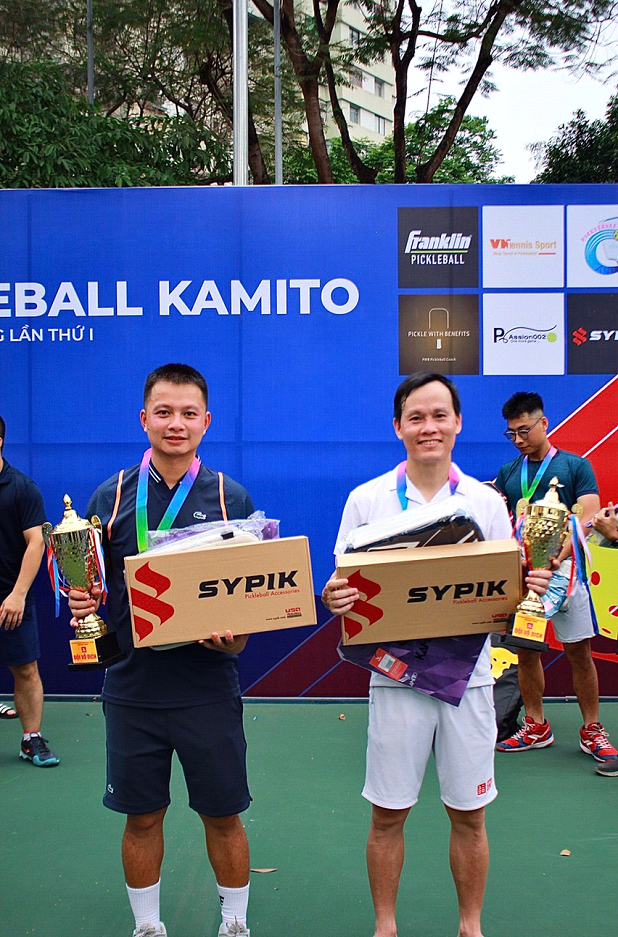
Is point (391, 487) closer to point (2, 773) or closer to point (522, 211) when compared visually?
point (2, 773)

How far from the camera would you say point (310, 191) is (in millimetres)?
4730

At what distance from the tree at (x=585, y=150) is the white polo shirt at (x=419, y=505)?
897 cm

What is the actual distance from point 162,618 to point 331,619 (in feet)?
9.15

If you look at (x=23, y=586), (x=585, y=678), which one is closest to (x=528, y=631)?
(x=585, y=678)

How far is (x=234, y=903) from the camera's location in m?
2.31

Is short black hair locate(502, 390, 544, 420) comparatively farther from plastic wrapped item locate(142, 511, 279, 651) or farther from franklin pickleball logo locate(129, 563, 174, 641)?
franklin pickleball logo locate(129, 563, 174, 641)

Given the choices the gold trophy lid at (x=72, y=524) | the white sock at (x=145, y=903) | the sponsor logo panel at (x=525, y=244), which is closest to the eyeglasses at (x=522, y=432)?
the sponsor logo panel at (x=525, y=244)

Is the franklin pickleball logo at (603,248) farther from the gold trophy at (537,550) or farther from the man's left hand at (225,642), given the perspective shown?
the man's left hand at (225,642)

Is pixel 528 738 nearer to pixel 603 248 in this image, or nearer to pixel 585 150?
pixel 603 248

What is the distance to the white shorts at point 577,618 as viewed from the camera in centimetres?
400

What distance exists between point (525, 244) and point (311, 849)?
11.0 feet

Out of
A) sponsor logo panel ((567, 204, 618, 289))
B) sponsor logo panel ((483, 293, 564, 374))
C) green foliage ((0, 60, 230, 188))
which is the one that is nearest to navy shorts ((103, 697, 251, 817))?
sponsor logo panel ((483, 293, 564, 374))

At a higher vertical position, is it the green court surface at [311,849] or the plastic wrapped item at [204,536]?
the plastic wrapped item at [204,536]

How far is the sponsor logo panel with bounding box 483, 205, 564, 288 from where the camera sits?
15.5ft
